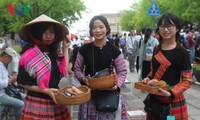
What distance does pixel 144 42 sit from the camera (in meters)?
8.34

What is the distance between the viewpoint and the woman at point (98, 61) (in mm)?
3184

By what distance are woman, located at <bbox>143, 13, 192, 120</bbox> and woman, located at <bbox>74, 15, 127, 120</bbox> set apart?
443 mm

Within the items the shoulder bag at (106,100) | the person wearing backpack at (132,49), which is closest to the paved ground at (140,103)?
the shoulder bag at (106,100)

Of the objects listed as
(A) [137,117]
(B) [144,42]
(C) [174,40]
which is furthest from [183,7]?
(C) [174,40]

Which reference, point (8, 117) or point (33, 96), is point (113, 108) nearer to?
A: point (33, 96)

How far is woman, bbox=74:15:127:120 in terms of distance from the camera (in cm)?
318

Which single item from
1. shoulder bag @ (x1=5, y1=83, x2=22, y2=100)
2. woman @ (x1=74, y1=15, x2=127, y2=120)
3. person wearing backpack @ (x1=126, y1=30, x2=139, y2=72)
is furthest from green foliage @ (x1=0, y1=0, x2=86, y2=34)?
woman @ (x1=74, y1=15, x2=127, y2=120)

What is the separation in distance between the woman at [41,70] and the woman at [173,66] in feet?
2.88

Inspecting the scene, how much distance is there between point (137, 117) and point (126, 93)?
8.04 feet

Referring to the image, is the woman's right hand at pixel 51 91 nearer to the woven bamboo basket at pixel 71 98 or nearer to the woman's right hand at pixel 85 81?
the woven bamboo basket at pixel 71 98

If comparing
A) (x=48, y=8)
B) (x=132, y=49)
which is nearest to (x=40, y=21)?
(x=132, y=49)

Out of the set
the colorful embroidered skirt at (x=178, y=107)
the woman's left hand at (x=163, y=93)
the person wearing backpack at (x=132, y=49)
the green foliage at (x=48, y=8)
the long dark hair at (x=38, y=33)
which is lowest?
the person wearing backpack at (x=132, y=49)

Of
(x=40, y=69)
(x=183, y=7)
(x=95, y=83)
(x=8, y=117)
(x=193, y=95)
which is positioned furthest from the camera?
(x=183, y=7)

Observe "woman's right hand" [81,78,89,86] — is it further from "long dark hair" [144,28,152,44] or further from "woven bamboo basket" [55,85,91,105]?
"long dark hair" [144,28,152,44]
